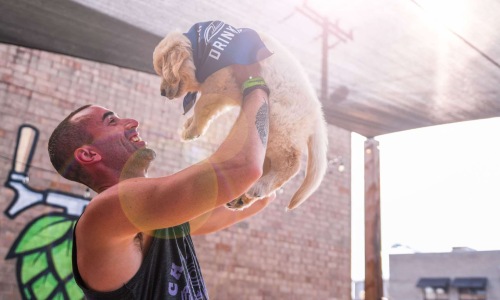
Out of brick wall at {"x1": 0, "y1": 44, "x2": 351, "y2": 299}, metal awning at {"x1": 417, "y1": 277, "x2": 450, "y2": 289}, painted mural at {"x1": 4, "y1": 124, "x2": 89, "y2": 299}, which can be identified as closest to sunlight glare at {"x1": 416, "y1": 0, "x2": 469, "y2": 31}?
brick wall at {"x1": 0, "y1": 44, "x2": 351, "y2": 299}

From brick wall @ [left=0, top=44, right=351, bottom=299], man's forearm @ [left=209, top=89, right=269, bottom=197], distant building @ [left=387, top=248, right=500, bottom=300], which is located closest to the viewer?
man's forearm @ [left=209, top=89, right=269, bottom=197]

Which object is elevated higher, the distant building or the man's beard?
the distant building

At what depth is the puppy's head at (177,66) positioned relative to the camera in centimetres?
139

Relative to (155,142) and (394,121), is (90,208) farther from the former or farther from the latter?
(155,142)

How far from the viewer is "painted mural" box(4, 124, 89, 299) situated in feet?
15.0

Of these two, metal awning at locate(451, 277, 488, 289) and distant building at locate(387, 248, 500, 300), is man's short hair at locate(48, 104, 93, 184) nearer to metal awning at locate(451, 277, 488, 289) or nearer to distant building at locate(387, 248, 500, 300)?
distant building at locate(387, 248, 500, 300)

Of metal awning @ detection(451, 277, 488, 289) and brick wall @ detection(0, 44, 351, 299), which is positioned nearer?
brick wall @ detection(0, 44, 351, 299)

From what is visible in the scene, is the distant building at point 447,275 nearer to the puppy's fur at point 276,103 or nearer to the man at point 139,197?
the puppy's fur at point 276,103

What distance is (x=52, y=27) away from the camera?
322 centimetres

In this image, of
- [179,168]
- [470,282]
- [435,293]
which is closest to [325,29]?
[179,168]

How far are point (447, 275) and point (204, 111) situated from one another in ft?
83.5

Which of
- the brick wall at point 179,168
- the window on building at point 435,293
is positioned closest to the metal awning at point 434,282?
the window on building at point 435,293

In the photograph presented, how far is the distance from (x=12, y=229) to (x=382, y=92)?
11.6 ft

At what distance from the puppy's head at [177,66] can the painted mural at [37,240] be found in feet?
12.4
